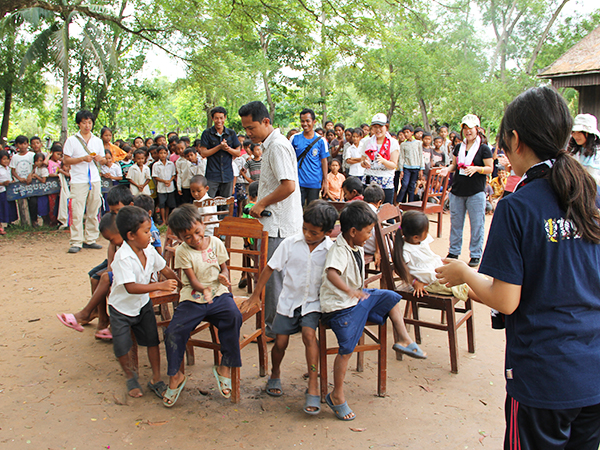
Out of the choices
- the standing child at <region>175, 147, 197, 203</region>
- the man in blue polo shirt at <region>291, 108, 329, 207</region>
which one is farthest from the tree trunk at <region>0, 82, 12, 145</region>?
the man in blue polo shirt at <region>291, 108, 329, 207</region>

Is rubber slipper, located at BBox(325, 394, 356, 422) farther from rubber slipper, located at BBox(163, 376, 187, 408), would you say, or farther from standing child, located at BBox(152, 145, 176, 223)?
standing child, located at BBox(152, 145, 176, 223)

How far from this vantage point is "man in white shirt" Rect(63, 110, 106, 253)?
6.23 m

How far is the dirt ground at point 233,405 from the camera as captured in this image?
2.50m

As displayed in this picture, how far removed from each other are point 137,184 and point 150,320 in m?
5.55

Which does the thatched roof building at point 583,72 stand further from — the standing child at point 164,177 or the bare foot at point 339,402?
the bare foot at point 339,402

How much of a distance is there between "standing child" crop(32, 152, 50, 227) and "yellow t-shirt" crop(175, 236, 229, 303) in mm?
6445

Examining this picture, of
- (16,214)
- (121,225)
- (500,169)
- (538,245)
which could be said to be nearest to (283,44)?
(500,169)

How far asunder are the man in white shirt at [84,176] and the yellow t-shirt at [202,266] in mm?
4179

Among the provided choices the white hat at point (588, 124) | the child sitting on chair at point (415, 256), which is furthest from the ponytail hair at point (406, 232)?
the white hat at point (588, 124)

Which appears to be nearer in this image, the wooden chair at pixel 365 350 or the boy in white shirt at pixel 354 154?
the wooden chair at pixel 365 350

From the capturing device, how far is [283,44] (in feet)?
51.7

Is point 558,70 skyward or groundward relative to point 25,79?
groundward

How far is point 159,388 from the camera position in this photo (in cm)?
294

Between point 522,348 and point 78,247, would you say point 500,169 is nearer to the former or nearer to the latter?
point 78,247
